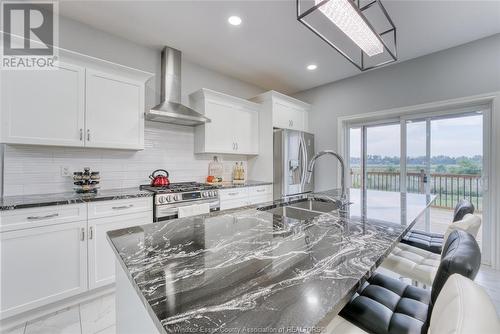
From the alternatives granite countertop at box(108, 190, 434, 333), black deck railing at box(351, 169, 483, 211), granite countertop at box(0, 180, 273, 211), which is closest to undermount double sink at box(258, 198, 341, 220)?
granite countertop at box(108, 190, 434, 333)

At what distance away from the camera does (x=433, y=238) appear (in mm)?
1928

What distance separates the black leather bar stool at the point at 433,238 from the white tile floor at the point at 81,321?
0.99 meters

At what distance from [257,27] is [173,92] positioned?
133 cm

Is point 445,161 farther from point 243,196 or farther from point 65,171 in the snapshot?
point 65,171

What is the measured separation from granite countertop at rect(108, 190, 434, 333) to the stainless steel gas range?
1283mm

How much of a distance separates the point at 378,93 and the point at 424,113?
2.27 feet

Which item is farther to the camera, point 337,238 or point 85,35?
point 85,35

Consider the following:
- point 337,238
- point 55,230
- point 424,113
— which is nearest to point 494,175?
point 424,113

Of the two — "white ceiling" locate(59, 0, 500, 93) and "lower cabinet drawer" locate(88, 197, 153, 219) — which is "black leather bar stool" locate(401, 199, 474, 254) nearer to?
"white ceiling" locate(59, 0, 500, 93)

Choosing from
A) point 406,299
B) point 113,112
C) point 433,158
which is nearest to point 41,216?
point 113,112

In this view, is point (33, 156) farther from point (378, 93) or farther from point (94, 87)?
point (378, 93)

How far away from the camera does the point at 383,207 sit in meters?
1.72

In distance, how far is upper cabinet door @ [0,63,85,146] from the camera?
1.91 meters

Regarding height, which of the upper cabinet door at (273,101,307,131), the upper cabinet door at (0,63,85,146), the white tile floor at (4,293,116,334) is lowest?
the white tile floor at (4,293,116,334)
